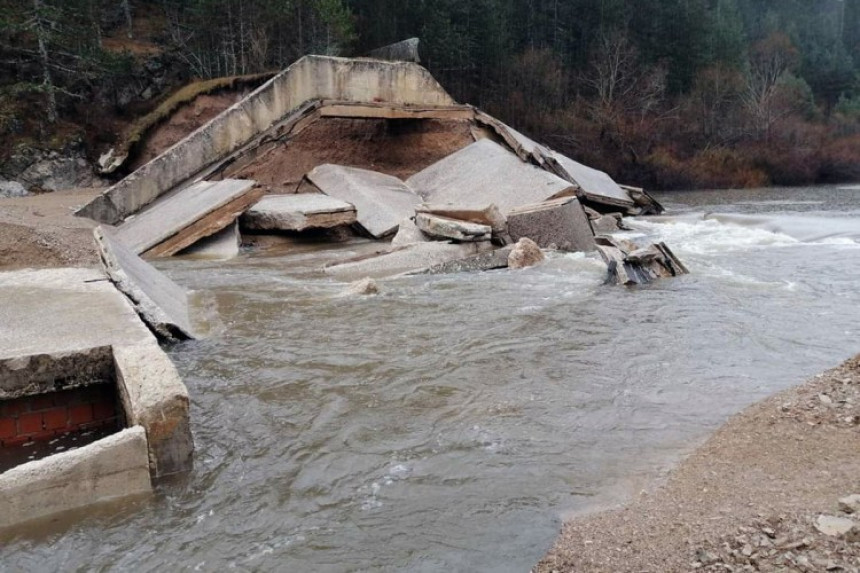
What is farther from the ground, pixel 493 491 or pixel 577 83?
pixel 577 83

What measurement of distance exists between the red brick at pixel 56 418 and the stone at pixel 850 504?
3.61 meters

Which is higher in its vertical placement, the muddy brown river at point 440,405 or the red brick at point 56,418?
the red brick at point 56,418

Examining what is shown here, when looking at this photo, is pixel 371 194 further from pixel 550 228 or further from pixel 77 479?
pixel 77 479

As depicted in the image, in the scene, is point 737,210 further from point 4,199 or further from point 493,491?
point 4,199

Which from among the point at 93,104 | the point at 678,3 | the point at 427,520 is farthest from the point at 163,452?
the point at 678,3

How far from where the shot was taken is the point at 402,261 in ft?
28.2

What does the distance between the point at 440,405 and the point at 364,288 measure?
3.05 metres

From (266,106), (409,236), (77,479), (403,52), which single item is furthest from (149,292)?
(403,52)

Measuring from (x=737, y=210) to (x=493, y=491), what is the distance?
48.0 ft

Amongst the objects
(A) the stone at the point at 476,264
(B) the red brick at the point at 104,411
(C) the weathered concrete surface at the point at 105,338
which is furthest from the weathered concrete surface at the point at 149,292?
(A) the stone at the point at 476,264

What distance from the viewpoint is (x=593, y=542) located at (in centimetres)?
280

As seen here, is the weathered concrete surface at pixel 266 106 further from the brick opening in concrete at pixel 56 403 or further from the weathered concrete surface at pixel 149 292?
the brick opening in concrete at pixel 56 403

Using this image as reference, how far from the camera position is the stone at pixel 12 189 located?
17.5 m

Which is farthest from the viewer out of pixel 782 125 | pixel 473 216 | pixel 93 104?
pixel 782 125
